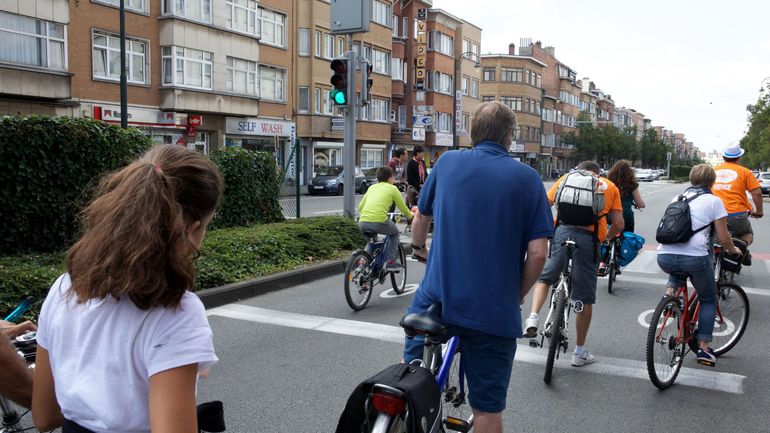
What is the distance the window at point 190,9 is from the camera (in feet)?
92.3

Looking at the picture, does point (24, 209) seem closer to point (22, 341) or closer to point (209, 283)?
point (209, 283)

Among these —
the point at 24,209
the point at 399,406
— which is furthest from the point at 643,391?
the point at 24,209

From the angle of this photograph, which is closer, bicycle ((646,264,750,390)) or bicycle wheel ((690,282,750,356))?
bicycle ((646,264,750,390))

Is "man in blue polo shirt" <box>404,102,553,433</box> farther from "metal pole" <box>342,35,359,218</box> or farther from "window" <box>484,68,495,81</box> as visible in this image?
"window" <box>484,68,495,81</box>

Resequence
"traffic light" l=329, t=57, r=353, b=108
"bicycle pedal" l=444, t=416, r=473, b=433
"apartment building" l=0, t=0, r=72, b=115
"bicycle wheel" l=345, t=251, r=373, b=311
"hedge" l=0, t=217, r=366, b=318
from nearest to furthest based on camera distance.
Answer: "bicycle pedal" l=444, t=416, r=473, b=433 < "hedge" l=0, t=217, r=366, b=318 < "bicycle wheel" l=345, t=251, r=373, b=311 < "traffic light" l=329, t=57, r=353, b=108 < "apartment building" l=0, t=0, r=72, b=115

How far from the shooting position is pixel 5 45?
22.4m

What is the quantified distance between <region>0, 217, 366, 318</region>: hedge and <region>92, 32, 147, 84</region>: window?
16978 millimetres

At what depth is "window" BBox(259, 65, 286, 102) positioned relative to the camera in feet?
116

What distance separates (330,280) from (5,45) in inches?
725

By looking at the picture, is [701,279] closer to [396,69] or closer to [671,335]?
[671,335]

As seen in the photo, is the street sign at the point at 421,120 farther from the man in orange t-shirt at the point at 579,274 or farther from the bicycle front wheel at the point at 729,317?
the man in orange t-shirt at the point at 579,274

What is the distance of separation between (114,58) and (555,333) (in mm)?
25496

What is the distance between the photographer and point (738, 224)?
817 cm

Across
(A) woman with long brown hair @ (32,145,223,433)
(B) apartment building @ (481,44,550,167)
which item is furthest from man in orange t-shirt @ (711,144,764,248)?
(B) apartment building @ (481,44,550,167)
